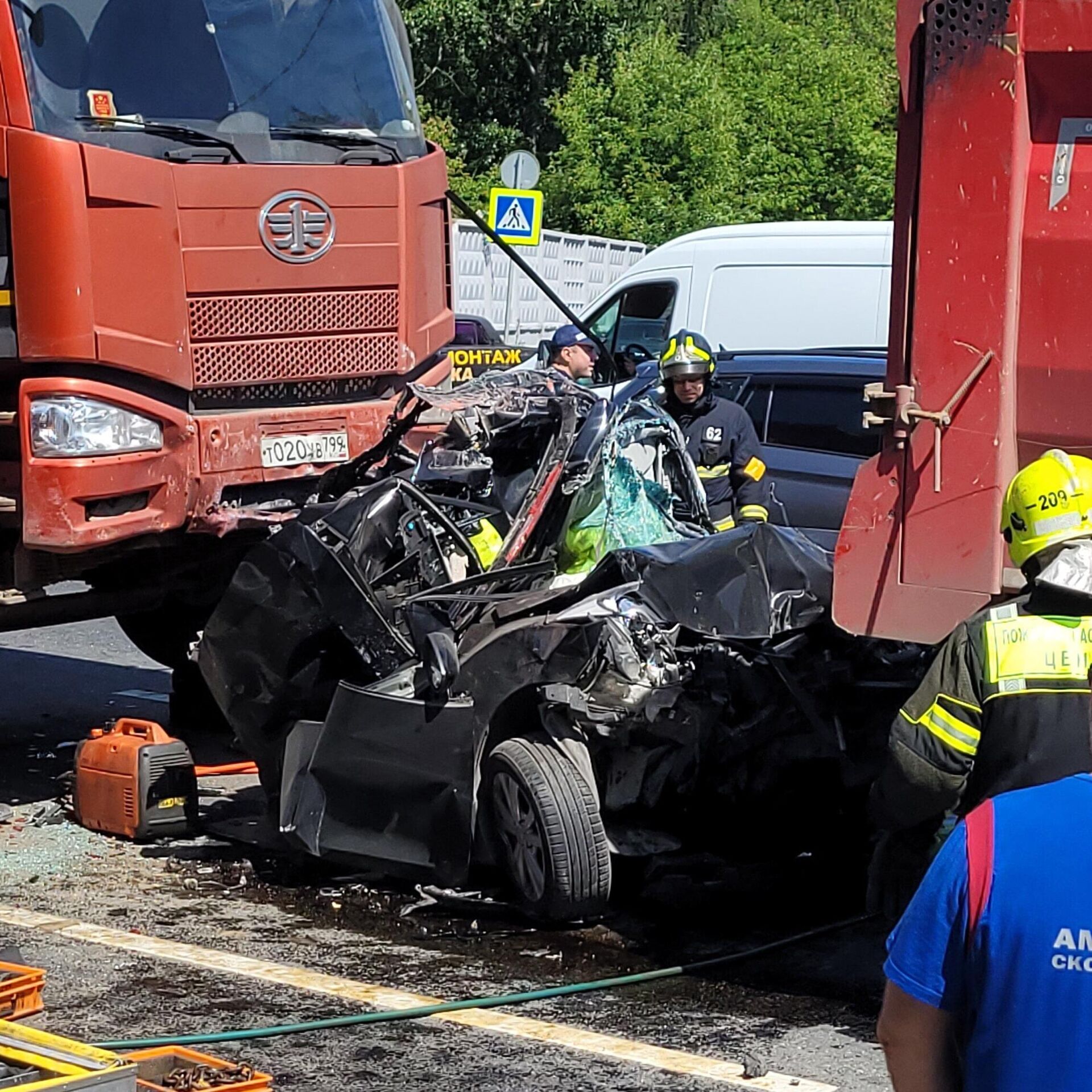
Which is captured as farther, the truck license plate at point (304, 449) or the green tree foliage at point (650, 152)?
the green tree foliage at point (650, 152)

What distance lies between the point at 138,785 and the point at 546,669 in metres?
1.95

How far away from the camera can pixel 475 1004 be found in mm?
5055

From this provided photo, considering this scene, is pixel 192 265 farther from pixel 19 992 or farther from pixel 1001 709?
pixel 1001 709

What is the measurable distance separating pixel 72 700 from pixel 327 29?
148 inches

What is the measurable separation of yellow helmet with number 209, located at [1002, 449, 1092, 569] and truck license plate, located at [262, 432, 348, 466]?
160 inches

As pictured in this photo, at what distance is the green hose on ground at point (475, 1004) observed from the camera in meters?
4.67

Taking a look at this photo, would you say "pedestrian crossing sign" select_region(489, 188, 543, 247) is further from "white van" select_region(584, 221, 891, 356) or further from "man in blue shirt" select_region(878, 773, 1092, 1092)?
"man in blue shirt" select_region(878, 773, 1092, 1092)

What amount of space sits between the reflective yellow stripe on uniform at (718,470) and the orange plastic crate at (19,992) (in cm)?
513

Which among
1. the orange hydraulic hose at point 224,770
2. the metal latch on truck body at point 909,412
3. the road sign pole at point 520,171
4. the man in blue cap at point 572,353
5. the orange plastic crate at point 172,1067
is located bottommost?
the orange hydraulic hose at point 224,770

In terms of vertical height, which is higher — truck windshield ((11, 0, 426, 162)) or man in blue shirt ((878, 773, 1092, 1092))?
truck windshield ((11, 0, 426, 162))

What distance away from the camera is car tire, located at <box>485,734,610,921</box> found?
5.60 m

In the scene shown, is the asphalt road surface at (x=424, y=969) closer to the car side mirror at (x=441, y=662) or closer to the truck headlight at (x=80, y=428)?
the car side mirror at (x=441, y=662)

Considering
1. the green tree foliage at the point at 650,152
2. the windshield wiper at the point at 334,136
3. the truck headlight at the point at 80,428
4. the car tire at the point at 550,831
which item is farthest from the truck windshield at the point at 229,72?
the green tree foliage at the point at 650,152

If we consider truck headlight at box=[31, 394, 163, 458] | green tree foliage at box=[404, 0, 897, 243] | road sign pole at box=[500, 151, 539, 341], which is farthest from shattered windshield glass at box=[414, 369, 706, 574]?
green tree foliage at box=[404, 0, 897, 243]
